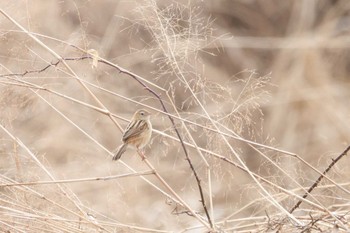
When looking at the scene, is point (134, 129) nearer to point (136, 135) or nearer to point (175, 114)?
point (136, 135)

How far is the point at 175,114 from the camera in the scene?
2.79m

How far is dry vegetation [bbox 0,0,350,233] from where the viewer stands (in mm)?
2500

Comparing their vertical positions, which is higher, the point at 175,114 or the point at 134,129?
the point at 175,114

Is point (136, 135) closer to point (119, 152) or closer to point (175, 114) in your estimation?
point (119, 152)

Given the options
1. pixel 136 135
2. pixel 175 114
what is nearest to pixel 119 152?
pixel 136 135

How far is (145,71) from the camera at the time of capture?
21.0 feet

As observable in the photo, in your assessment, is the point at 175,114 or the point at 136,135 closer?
the point at 136,135

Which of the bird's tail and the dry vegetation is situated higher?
the dry vegetation

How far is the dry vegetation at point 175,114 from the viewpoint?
2.50 meters

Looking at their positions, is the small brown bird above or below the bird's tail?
above

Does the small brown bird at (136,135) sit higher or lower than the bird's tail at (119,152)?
higher

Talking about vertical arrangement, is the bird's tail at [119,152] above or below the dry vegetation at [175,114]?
below

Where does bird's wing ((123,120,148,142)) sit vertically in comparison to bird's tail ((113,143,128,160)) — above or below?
above

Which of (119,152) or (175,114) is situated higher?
(175,114)
